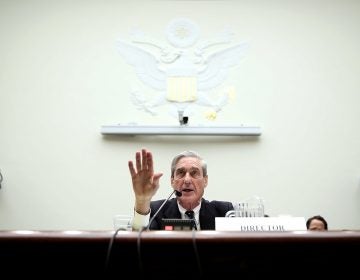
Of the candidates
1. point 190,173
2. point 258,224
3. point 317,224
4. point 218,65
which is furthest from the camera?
point 218,65

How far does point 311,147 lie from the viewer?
454cm

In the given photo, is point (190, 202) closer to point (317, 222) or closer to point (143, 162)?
point (143, 162)

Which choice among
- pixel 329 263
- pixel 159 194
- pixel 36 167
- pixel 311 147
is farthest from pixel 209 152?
pixel 329 263

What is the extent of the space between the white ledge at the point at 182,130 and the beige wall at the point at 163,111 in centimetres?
11

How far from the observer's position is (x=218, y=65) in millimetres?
4742

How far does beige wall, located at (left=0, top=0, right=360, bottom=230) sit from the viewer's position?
4.45m

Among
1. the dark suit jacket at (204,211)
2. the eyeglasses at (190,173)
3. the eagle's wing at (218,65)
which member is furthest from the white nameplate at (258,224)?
the eagle's wing at (218,65)

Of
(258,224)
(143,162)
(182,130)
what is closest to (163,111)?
(182,130)

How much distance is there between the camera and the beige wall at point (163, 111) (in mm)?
4449

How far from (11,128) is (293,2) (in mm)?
3407

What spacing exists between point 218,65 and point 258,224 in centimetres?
317

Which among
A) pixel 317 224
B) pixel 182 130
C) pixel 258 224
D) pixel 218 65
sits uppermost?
pixel 218 65

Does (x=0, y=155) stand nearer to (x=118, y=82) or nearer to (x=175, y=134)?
(x=118, y=82)

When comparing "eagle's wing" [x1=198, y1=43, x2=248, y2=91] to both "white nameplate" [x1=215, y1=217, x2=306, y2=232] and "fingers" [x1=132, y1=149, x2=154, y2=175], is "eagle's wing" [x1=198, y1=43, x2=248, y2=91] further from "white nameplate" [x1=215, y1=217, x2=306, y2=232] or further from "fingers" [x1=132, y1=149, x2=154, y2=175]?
"white nameplate" [x1=215, y1=217, x2=306, y2=232]
